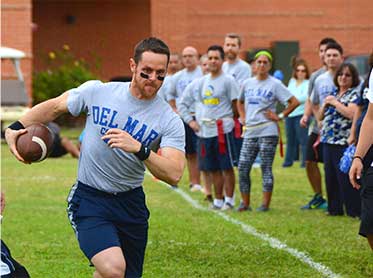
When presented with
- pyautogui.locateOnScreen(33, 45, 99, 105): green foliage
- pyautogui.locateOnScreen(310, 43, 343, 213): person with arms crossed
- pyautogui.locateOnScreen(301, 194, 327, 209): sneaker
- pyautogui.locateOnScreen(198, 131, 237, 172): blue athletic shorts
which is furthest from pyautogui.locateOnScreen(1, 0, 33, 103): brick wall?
pyautogui.locateOnScreen(310, 43, 343, 213): person with arms crossed

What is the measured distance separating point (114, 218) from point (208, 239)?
165 inches

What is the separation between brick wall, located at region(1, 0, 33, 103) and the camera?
107 ft

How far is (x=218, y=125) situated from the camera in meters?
14.3

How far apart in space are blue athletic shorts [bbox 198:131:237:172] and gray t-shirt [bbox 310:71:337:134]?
1179 millimetres

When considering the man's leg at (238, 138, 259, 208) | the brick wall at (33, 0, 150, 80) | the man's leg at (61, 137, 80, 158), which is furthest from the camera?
the brick wall at (33, 0, 150, 80)

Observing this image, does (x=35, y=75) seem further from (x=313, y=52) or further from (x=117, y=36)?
(x=313, y=52)

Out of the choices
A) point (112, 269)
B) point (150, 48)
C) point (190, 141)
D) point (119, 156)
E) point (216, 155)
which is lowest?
point (190, 141)

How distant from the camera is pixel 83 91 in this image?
7250 mm

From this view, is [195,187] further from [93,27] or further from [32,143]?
[93,27]

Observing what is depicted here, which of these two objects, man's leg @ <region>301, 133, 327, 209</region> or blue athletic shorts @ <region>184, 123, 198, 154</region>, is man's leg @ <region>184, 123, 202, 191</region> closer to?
blue athletic shorts @ <region>184, 123, 198, 154</region>

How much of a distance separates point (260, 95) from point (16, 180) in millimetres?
5753

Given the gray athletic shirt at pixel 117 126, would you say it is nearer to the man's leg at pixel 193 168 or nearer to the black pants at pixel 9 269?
the black pants at pixel 9 269

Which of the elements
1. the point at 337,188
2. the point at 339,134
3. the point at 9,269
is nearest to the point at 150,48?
the point at 9,269

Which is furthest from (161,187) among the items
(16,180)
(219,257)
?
(219,257)
